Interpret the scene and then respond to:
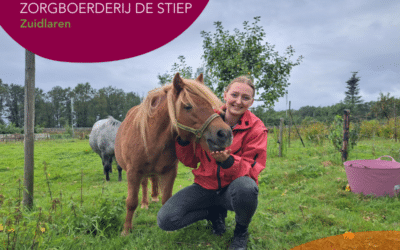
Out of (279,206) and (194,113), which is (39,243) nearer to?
(194,113)

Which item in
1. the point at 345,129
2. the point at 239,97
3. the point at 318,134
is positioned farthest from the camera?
the point at 318,134

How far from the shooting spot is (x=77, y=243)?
2.27 meters

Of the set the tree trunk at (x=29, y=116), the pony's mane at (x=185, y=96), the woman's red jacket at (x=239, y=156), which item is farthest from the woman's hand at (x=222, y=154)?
the tree trunk at (x=29, y=116)

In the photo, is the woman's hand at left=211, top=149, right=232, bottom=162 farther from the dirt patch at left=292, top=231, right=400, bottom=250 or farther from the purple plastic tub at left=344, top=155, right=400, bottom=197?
the purple plastic tub at left=344, top=155, right=400, bottom=197

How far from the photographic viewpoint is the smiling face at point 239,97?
2211 millimetres

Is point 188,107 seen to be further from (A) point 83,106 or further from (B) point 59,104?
(B) point 59,104

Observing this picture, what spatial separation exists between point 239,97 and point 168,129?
0.78 m

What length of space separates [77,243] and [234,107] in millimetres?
2074

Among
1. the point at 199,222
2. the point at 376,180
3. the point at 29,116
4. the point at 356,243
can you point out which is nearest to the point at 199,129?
the point at 199,222

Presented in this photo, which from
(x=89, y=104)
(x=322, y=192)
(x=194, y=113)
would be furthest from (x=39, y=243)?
(x=89, y=104)

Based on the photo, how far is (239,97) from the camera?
2205 mm

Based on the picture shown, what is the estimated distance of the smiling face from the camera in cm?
221

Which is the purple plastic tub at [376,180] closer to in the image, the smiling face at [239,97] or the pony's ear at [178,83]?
the smiling face at [239,97]

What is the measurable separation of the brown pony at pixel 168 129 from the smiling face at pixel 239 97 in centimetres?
19
